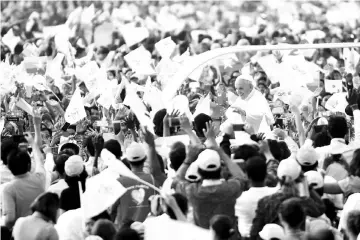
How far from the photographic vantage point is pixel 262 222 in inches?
445

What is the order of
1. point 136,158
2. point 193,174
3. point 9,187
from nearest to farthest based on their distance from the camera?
point 193,174 → point 9,187 → point 136,158

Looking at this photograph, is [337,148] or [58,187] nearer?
[58,187]

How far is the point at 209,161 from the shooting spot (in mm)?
11812

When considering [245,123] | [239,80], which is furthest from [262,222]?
[239,80]

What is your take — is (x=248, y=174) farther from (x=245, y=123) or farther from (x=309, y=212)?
(x=245, y=123)

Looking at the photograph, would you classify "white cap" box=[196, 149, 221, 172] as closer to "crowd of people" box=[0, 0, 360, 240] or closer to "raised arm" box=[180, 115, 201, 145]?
"crowd of people" box=[0, 0, 360, 240]

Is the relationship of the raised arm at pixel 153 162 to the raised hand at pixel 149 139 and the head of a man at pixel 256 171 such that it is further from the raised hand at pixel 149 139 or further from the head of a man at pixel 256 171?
the head of a man at pixel 256 171

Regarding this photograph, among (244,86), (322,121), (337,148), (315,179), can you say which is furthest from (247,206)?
(244,86)

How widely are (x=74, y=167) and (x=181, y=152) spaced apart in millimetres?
965

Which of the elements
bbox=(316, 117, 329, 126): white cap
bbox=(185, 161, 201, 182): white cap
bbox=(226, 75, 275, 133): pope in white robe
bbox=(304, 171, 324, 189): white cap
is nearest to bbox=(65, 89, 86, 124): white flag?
bbox=(226, 75, 275, 133): pope in white robe

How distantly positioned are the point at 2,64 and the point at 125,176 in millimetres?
7886

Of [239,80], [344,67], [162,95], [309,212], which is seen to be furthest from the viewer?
[344,67]

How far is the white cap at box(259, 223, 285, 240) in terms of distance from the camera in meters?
10.9

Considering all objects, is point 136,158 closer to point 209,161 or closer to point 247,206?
point 209,161
